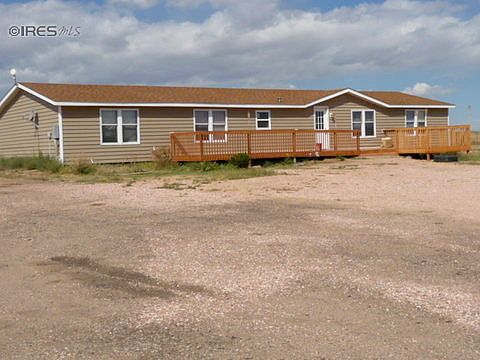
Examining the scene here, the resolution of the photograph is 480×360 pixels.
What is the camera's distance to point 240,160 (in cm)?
2228

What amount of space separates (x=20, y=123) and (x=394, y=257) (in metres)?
22.7

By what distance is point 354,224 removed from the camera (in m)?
9.29

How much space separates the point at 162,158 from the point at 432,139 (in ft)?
39.3

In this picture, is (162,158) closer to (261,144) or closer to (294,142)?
(261,144)

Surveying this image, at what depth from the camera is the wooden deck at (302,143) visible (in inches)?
909

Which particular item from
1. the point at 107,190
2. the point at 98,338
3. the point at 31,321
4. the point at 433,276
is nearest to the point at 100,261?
the point at 31,321

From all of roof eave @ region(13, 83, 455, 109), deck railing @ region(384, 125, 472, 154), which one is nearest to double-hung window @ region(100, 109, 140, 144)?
roof eave @ region(13, 83, 455, 109)

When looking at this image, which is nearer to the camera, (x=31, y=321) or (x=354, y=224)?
(x=31, y=321)

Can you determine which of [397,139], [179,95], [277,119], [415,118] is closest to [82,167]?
[179,95]

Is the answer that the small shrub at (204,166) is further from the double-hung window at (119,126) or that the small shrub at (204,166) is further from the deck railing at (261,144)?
the double-hung window at (119,126)

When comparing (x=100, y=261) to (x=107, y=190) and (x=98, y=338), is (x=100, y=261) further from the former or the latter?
(x=107, y=190)

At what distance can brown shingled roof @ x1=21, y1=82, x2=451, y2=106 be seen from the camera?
75.3ft

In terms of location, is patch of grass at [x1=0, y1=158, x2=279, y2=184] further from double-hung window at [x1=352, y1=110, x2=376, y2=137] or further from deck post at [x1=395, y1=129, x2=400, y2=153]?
double-hung window at [x1=352, y1=110, x2=376, y2=137]

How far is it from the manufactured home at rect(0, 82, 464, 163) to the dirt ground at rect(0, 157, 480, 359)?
427 inches
